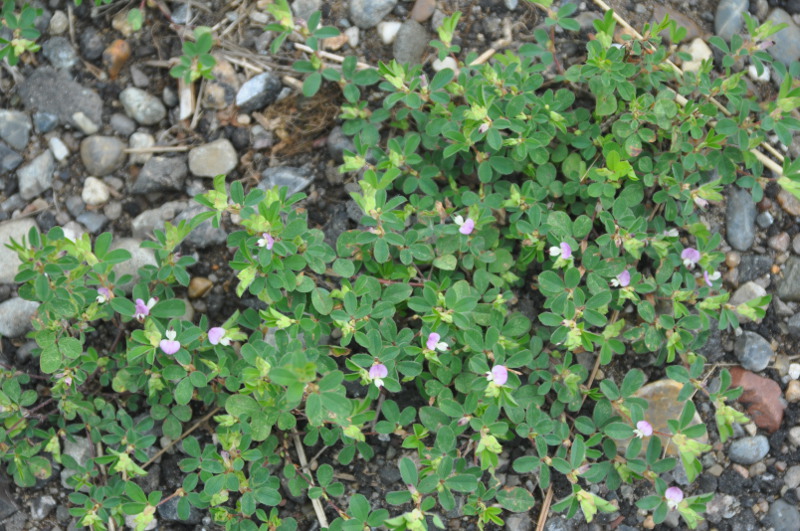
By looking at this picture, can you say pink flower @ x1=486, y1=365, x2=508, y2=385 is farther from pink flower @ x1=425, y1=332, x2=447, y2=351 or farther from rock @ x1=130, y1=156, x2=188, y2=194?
rock @ x1=130, y1=156, x2=188, y2=194

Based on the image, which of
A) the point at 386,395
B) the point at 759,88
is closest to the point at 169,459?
the point at 386,395

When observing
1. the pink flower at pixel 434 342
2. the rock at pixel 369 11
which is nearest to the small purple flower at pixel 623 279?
the pink flower at pixel 434 342

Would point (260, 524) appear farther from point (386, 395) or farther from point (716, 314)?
point (716, 314)

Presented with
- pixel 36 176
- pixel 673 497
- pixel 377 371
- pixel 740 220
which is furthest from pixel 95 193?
pixel 740 220

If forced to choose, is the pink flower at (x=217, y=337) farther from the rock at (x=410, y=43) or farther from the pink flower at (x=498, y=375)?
the rock at (x=410, y=43)

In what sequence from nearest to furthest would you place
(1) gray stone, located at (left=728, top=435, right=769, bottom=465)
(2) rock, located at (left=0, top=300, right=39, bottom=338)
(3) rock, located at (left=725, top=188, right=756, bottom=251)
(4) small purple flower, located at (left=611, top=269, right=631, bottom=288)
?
(4) small purple flower, located at (left=611, top=269, right=631, bottom=288) → (1) gray stone, located at (left=728, top=435, right=769, bottom=465) → (2) rock, located at (left=0, top=300, right=39, bottom=338) → (3) rock, located at (left=725, top=188, right=756, bottom=251)

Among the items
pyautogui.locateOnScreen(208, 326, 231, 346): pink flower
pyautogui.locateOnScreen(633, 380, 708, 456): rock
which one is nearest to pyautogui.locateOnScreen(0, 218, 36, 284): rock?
pyautogui.locateOnScreen(208, 326, 231, 346): pink flower
